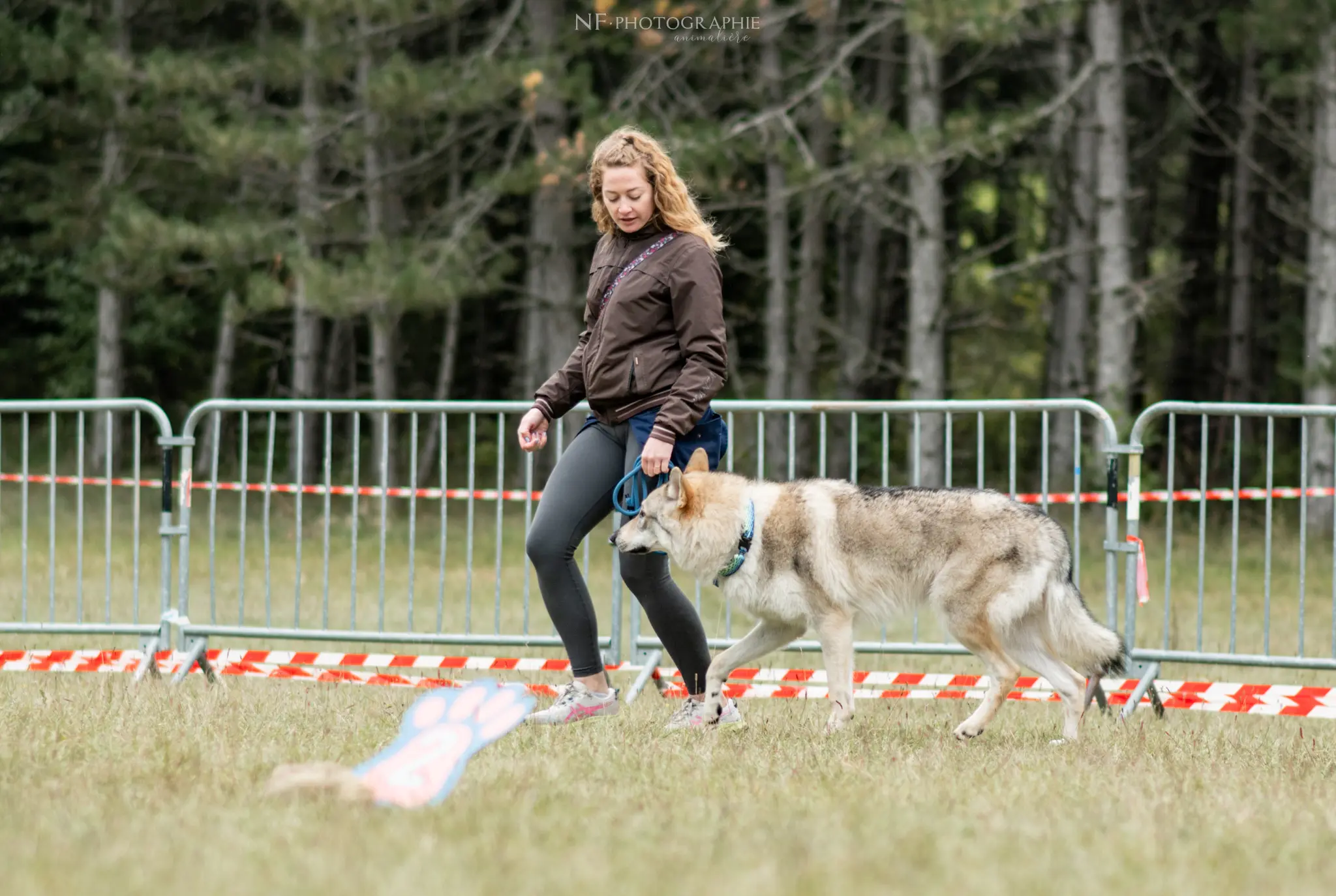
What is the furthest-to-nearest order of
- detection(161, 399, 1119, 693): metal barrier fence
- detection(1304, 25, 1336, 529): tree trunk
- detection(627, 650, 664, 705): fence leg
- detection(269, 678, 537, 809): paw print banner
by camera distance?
detection(1304, 25, 1336, 529): tree trunk
detection(161, 399, 1119, 693): metal barrier fence
detection(627, 650, 664, 705): fence leg
detection(269, 678, 537, 809): paw print banner

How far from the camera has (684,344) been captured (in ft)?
19.6

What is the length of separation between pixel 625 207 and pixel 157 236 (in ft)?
48.2

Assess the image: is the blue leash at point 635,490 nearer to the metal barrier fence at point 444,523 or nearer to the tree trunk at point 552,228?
the metal barrier fence at point 444,523

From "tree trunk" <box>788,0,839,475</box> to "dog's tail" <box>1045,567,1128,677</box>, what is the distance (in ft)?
45.9

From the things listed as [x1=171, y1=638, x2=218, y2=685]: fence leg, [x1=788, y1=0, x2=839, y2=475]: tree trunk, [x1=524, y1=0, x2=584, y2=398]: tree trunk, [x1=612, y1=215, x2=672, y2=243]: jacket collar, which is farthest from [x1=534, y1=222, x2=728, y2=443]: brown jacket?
[x1=788, y1=0, x2=839, y2=475]: tree trunk

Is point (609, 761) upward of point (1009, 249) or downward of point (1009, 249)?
downward

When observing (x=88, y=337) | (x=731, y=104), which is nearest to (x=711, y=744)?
(x=731, y=104)

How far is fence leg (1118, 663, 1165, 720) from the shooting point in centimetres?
720

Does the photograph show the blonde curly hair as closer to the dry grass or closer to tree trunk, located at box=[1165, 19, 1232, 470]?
the dry grass

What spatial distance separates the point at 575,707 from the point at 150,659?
107 inches

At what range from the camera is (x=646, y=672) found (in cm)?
788

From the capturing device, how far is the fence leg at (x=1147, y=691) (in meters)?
7.20

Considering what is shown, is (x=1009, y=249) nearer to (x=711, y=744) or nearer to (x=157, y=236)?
(x=157, y=236)

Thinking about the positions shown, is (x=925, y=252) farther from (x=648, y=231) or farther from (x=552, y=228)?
(x=648, y=231)
